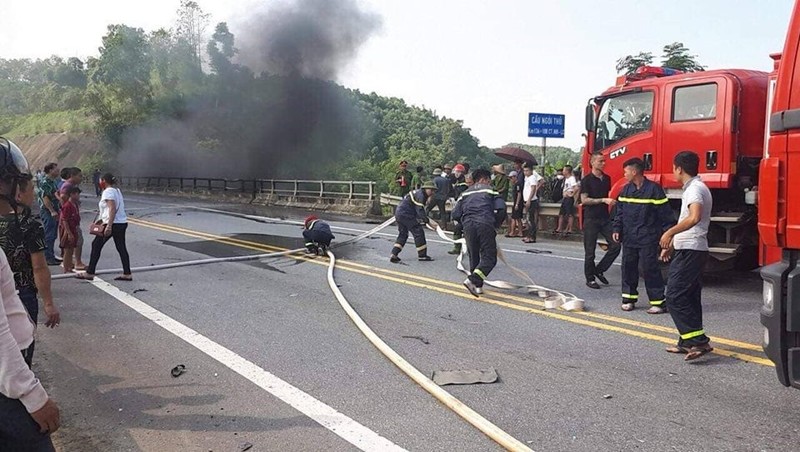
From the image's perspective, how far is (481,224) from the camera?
712cm

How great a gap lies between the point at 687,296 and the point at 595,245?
9.23ft

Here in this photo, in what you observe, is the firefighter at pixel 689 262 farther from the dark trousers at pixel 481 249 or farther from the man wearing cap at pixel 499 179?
A: the man wearing cap at pixel 499 179

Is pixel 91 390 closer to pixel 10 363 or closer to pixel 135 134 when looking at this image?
pixel 10 363

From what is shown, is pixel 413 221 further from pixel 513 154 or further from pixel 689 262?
pixel 689 262

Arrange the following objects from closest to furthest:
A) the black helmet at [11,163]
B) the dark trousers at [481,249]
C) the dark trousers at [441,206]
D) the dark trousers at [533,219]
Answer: the black helmet at [11,163]
the dark trousers at [481,249]
the dark trousers at [533,219]
the dark trousers at [441,206]

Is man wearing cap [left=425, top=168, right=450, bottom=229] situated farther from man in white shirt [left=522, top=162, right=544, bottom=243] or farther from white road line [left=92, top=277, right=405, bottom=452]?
white road line [left=92, top=277, right=405, bottom=452]

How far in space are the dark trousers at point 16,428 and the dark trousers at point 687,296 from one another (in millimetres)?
4294

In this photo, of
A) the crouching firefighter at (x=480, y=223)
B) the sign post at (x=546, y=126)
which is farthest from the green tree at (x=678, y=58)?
the crouching firefighter at (x=480, y=223)

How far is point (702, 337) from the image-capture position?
4.61 m

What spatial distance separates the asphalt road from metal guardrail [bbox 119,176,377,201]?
12946 mm

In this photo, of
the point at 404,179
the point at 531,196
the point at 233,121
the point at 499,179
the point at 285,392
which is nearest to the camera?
the point at 285,392

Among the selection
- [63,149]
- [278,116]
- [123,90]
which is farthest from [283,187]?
[63,149]

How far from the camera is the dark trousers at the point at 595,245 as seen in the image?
24.1 ft

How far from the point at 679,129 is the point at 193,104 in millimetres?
36938
